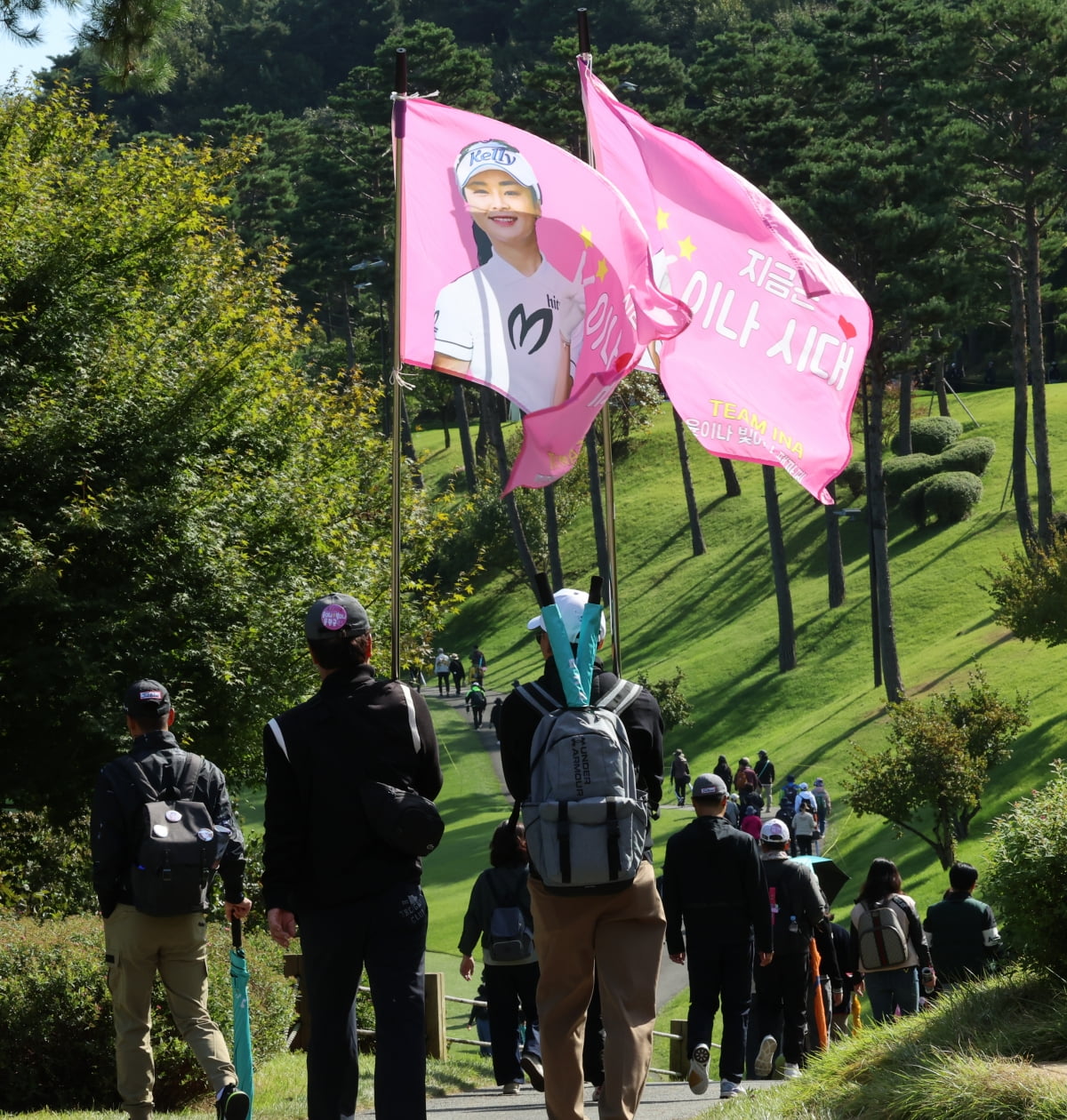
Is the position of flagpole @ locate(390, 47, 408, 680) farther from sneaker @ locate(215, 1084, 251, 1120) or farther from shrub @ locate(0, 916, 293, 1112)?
shrub @ locate(0, 916, 293, 1112)

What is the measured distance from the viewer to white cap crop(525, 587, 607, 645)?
5.67 m

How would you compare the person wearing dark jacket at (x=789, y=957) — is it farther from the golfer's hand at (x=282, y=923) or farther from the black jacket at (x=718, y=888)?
the golfer's hand at (x=282, y=923)

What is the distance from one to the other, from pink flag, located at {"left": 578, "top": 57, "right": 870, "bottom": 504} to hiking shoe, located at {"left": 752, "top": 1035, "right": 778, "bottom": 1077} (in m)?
3.11

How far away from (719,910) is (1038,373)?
126 feet

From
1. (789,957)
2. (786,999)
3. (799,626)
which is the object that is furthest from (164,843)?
(799,626)

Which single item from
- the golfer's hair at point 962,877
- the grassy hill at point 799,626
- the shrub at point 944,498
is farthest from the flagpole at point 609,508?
the shrub at point 944,498

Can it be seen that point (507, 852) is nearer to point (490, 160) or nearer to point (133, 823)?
point (133, 823)

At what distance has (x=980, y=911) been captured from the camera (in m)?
10.3

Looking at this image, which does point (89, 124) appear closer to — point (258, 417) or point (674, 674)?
point (258, 417)

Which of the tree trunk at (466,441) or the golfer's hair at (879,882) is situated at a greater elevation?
the tree trunk at (466,441)

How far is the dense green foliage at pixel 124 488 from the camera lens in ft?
45.7

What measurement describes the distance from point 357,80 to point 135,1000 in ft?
185

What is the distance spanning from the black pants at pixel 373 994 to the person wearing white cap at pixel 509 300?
3911 millimetres

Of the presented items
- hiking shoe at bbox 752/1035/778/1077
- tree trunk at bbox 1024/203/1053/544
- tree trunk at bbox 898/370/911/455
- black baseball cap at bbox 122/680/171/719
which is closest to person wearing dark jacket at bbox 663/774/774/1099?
hiking shoe at bbox 752/1035/778/1077
